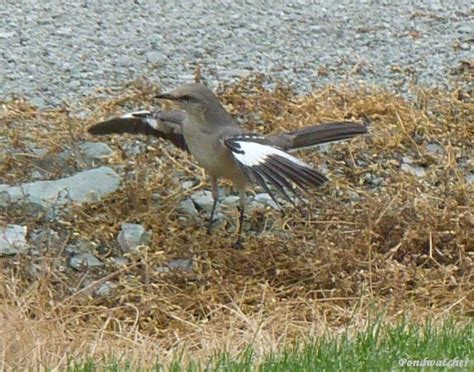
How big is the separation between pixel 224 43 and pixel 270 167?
163 inches

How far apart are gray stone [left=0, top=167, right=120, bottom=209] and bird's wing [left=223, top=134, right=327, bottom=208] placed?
1.15 meters

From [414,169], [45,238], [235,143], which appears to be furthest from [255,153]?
[414,169]

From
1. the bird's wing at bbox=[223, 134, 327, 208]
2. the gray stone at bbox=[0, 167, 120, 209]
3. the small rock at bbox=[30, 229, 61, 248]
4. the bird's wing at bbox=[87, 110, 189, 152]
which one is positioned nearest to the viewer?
the bird's wing at bbox=[223, 134, 327, 208]

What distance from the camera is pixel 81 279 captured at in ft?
23.3

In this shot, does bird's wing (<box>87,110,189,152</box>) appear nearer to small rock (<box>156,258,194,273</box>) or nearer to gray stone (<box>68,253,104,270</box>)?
small rock (<box>156,258,194,273</box>)

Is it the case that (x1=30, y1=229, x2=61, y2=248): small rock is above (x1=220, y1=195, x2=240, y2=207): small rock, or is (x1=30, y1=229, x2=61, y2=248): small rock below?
above

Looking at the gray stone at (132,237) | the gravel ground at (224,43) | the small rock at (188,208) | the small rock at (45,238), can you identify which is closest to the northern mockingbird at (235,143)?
the small rock at (188,208)

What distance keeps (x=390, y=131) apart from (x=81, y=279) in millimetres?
2839

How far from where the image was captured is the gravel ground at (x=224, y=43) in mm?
10211

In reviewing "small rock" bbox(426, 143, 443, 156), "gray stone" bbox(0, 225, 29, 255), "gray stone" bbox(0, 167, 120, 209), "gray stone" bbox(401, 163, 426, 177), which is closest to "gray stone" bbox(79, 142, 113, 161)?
"gray stone" bbox(0, 167, 120, 209)

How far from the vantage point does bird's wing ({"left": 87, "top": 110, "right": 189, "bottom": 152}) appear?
26.6 feet

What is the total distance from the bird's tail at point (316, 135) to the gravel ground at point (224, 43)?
7.17 feet

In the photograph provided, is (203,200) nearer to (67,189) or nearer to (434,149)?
(67,189)

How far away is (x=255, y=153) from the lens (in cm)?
720
